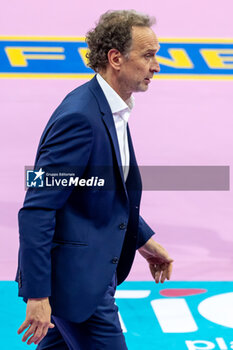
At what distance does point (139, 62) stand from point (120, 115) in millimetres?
160

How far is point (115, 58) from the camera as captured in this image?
1.88 meters

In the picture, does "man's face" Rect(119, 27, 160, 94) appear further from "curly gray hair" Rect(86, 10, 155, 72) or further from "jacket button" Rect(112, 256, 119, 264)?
"jacket button" Rect(112, 256, 119, 264)

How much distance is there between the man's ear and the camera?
1.87m

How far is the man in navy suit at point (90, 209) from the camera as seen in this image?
5.36 ft

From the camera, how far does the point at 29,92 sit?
450 centimetres

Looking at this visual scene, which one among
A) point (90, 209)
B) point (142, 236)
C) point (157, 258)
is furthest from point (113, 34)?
point (157, 258)

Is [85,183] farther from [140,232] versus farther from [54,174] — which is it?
[140,232]

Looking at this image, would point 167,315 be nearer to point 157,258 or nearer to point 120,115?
point 157,258

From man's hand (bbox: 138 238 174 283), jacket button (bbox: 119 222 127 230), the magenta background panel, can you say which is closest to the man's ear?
jacket button (bbox: 119 222 127 230)

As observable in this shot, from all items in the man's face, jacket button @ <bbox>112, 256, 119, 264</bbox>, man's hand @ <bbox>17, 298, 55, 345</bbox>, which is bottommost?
man's hand @ <bbox>17, 298, 55, 345</bbox>

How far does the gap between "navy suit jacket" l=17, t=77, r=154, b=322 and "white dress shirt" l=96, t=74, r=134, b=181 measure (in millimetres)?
31

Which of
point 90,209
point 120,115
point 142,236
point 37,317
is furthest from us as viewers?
point 142,236

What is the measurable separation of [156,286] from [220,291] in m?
0.34

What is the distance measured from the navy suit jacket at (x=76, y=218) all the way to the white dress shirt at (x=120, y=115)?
3 cm
